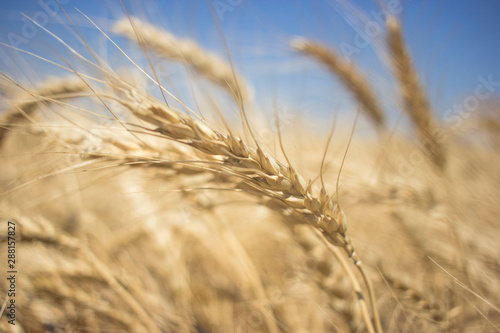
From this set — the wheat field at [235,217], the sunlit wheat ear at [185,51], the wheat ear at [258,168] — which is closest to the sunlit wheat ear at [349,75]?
the wheat field at [235,217]

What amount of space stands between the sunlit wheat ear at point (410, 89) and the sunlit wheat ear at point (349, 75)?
0.52ft

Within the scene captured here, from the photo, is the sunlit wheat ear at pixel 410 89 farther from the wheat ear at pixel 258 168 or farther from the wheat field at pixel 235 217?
the wheat ear at pixel 258 168

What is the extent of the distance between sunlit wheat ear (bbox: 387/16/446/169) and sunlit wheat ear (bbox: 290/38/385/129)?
159 millimetres

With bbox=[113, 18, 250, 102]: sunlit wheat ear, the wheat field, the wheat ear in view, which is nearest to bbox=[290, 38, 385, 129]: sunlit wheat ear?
the wheat field

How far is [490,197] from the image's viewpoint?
999 millimetres

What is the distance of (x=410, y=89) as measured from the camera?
1.30 metres

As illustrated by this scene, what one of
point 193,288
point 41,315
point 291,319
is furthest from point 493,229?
point 41,315

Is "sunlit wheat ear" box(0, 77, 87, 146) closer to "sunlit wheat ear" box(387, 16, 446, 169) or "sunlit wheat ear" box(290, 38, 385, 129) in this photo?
"sunlit wheat ear" box(290, 38, 385, 129)

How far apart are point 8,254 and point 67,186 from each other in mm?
521

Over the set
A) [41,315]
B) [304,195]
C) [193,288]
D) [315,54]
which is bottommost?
[193,288]

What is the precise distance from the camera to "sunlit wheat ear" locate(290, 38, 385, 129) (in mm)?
1367

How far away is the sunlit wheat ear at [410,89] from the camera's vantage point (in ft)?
4.09

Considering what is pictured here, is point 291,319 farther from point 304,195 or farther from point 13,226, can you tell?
point 13,226

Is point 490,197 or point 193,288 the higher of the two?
point 490,197
